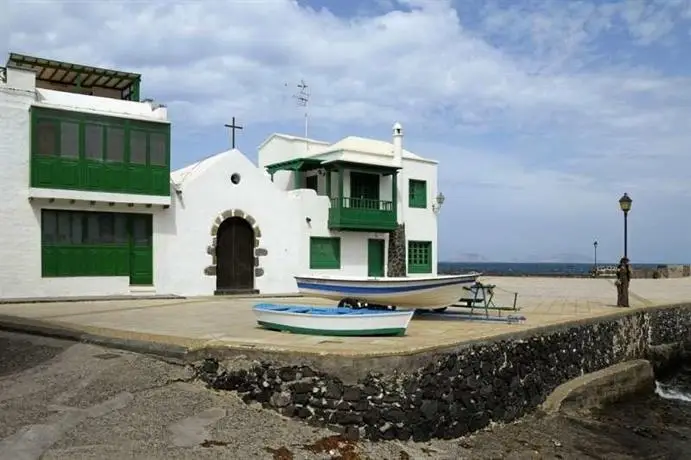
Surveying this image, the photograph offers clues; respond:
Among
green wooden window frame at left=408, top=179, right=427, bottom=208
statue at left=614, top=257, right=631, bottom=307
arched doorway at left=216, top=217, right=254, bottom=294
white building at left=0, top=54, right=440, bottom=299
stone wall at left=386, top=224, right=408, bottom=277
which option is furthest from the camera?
green wooden window frame at left=408, top=179, right=427, bottom=208

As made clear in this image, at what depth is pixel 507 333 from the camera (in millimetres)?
11531

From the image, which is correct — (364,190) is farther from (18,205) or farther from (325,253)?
(18,205)

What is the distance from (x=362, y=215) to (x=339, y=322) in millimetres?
14981

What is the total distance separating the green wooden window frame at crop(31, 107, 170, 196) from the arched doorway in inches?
107

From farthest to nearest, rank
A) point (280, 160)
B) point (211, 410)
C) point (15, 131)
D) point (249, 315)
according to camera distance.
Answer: point (280, 160) → point (15, 131) → point (249, 315) → point (211, 410)

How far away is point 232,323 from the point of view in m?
12.6

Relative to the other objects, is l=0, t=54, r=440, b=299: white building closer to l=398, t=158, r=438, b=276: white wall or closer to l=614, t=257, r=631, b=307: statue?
l=398, t=158, r=438, b=276: white wall

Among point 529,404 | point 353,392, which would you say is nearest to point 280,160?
point 529,404

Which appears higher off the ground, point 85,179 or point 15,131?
point 15,131

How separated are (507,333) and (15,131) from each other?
14106 mm

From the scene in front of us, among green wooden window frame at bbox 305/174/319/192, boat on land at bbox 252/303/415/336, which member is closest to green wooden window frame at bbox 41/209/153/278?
green wooden window frame at bbox 305/174/319/192

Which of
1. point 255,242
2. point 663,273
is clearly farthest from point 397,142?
point 663,273

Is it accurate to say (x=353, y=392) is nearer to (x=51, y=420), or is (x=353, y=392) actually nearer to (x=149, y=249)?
(x=51, y=420)

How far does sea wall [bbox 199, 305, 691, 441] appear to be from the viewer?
8383 millimetres
